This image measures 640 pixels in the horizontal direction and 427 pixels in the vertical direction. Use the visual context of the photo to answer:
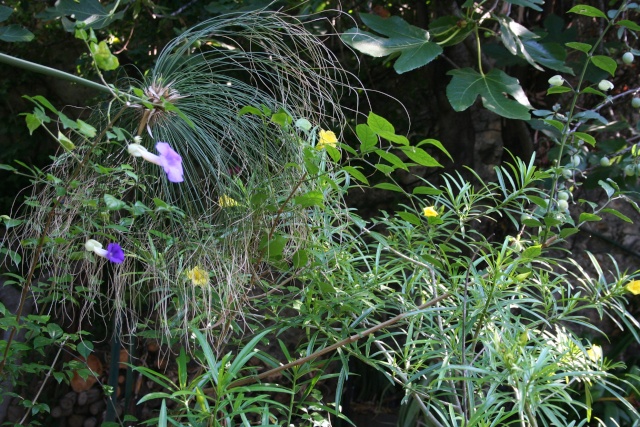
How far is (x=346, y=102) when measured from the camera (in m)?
2.55

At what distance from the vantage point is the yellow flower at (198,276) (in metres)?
1.05

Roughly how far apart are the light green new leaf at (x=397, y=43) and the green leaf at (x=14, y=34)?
2.42 feet

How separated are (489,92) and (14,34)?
1.09 metres

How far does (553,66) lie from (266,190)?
2.97 feet

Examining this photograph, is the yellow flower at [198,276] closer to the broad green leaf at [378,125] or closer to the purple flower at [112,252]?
the purple flower at [112,252]

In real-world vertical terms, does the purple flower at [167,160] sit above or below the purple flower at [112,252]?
above

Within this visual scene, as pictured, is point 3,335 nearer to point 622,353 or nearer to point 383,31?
point 383,31

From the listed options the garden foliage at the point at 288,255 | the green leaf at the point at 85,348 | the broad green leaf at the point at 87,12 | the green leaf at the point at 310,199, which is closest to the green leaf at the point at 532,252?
the garden foliage at the point at 288,255

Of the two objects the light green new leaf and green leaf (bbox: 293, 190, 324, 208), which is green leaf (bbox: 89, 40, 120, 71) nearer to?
green leaf (bbox: 293, 190, 324, 208)

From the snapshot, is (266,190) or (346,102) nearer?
(266,190)

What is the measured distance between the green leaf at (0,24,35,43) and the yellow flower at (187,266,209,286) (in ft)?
2.81

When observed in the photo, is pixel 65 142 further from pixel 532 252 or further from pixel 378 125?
pixel 532 252

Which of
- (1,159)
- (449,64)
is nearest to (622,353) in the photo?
(449,64)

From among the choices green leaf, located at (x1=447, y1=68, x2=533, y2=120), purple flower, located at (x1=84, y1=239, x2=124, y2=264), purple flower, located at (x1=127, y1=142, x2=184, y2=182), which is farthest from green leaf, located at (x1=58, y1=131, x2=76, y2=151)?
green leaf, located at (x1=447, y1=68, x2=533, y2=120)
